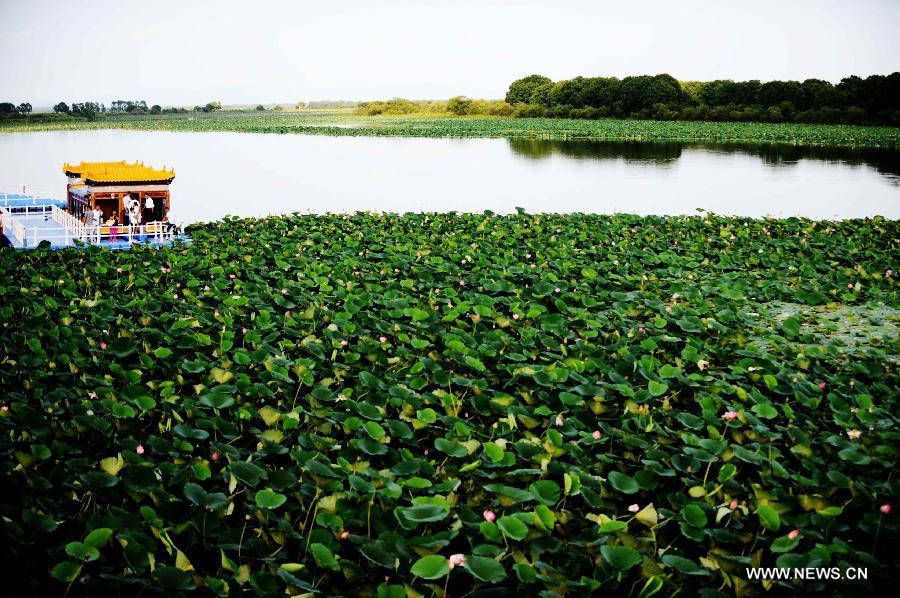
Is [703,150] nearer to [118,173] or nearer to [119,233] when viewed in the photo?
[118,173]

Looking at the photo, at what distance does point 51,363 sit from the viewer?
3.36m

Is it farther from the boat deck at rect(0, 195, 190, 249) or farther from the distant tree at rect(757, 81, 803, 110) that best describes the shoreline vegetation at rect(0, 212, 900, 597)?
the distant tree at rect(757, 81, 803, 110)

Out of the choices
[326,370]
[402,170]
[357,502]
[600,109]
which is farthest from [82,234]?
[600,109]

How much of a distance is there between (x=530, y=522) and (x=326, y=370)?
166 cm

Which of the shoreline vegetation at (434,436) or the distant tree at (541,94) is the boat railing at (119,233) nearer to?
the shoreline vegetation at (434,436)

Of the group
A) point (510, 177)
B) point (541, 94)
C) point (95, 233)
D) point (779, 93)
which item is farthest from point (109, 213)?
point (541, 94)

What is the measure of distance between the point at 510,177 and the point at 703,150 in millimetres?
13786

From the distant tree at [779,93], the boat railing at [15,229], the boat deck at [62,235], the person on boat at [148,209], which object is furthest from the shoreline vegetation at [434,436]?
the distant tree at [779,93]

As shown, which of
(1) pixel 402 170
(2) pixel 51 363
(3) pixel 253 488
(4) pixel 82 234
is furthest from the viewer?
(1) pixel 402 170

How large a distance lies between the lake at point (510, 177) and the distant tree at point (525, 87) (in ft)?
146

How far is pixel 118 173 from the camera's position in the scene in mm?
9328

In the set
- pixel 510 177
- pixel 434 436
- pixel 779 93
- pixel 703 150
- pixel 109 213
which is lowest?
pixel 434 436

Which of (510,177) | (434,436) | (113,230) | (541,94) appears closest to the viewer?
(434,436)

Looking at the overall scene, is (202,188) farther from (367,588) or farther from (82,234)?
(367,588)
